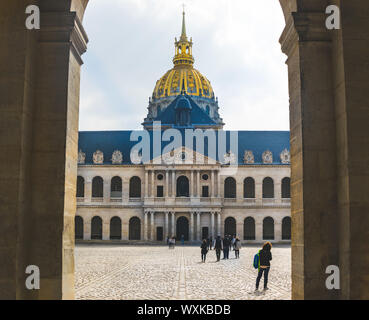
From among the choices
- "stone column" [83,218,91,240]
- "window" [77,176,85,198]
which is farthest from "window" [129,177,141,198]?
"stone column" [83,218,91,240]

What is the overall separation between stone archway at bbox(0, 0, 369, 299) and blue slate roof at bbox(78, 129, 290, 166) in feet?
180

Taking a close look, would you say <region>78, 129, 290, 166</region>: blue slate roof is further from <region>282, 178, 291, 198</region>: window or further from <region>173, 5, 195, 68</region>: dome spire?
<region>173, 5, 195, 68</region>: dome spire

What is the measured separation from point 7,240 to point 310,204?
15.0ft

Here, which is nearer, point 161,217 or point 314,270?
point 314,270

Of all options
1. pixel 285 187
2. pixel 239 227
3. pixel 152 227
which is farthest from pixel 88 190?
pixel 285 187

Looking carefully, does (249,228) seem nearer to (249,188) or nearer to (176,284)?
(249,188)

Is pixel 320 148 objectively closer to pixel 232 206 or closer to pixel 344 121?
pixel 344 121

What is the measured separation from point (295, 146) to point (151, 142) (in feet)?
185

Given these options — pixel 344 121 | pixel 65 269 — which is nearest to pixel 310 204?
pixel 344 121

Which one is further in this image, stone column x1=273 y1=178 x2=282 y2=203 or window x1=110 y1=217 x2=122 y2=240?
window x1=110 y1=217 x2=122 y2=240

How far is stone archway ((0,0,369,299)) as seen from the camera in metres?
7.03

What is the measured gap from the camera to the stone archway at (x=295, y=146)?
23.1 feet

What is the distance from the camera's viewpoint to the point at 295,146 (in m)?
7.95

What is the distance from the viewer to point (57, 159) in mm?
7566
